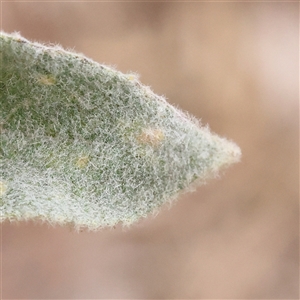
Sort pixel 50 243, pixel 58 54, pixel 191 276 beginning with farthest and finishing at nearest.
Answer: pixel 191 276 → pixel 50 243 → pixel 58 54

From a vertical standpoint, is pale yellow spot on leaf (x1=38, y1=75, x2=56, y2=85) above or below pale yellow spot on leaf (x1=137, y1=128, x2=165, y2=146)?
above

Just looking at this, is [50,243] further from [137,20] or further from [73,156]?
[137,20]

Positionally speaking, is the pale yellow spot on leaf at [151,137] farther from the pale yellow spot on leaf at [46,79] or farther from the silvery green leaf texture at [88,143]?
the pale yellow spot on leaf at [46,79]

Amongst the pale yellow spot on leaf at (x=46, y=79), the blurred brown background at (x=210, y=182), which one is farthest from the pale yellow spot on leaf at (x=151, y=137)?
the blurred brown background at (x=210, y=182)

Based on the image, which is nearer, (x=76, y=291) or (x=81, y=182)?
(x=81, y=182)

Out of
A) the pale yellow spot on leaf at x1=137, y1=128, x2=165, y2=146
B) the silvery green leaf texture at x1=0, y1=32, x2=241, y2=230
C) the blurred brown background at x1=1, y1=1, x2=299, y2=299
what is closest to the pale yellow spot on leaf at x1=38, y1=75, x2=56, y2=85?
the silvery green leaf texture at x1=0, y1=32, x2=241, y2=230

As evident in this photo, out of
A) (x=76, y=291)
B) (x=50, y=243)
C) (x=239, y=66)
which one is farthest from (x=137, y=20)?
(x=76, y=291)

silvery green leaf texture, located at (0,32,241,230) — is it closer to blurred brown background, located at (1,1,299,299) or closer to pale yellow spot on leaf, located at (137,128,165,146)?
pale yellow spot on leaf, located at (137,128,165,146)
